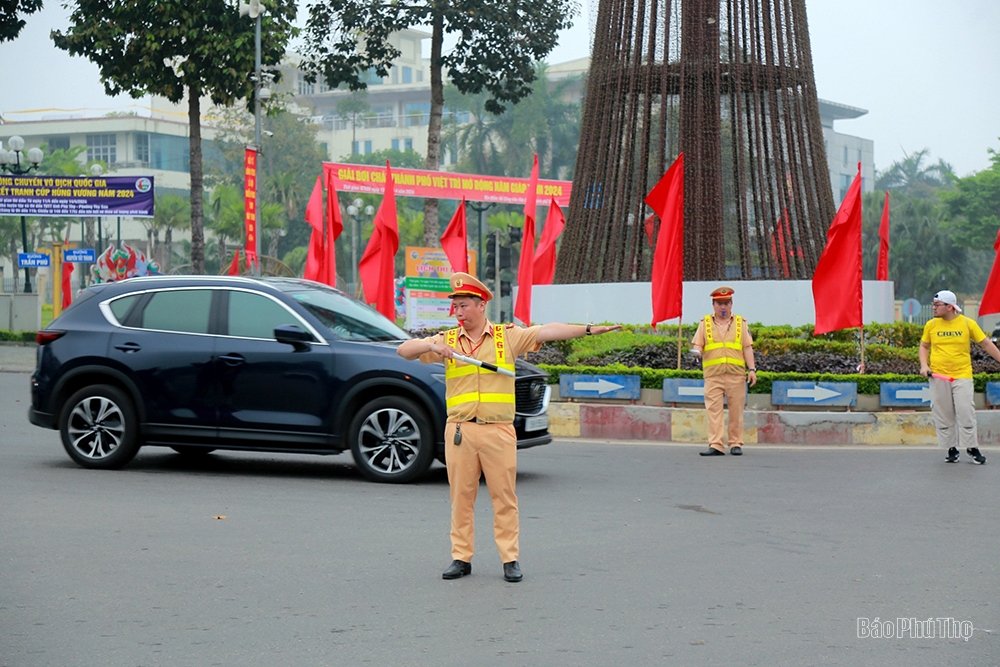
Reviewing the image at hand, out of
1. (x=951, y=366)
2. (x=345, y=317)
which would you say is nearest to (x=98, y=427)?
(x=345, y=317)

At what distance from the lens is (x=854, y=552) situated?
7.57 m

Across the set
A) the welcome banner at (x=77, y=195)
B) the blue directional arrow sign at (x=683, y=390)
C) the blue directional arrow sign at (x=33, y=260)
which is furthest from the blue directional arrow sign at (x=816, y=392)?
the blue directional arrow sign at (x=33, y=260)

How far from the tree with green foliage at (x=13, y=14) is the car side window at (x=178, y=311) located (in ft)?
75.6

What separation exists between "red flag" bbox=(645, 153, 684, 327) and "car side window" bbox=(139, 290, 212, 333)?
22.4 feet

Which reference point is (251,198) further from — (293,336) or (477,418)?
(477,418)

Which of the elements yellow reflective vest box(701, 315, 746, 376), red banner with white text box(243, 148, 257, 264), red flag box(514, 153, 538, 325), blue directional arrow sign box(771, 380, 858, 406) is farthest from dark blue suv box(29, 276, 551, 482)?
red banner with white text box(243, 148, 257, 264)

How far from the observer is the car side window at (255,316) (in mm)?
10617

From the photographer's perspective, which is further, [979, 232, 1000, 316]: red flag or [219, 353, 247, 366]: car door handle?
[979, 232, 1000, 316]: red flag

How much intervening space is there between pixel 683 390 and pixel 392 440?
5461mm

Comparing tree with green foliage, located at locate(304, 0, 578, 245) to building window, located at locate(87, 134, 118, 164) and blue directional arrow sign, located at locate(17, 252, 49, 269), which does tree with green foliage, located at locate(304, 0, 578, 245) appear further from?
building window, located at locate(87, 134, 118, 164)

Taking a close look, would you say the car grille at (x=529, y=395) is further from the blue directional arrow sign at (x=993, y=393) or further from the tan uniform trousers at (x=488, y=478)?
the blue directional arrow sign at (x=993, y=393)

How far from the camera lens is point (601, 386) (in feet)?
48.7

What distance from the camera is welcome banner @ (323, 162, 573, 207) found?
113 feet

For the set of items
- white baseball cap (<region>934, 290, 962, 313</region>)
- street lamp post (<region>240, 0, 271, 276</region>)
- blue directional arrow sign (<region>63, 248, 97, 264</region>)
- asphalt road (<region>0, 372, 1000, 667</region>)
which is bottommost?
asphalt road (<region>0, 372, 1000, 667</region>)
